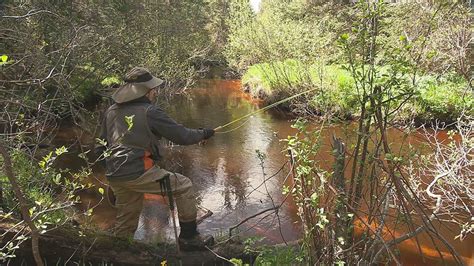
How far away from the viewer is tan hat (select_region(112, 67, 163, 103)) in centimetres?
459

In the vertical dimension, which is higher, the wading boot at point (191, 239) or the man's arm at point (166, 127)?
the man's arm at point (166, 127)

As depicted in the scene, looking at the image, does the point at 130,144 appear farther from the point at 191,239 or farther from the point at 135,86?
the point at 191,239

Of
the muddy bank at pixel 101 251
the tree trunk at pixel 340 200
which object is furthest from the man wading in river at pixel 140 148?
the tree trunk at pixel 340 200

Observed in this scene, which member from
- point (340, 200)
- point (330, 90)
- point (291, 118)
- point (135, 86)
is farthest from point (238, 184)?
point (291, 118)

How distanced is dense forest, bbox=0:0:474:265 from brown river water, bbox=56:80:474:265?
13 cm

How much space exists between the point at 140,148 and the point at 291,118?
10906mm

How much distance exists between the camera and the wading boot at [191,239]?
4742mm

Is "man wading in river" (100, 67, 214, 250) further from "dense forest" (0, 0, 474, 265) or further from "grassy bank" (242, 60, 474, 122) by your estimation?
"grassy bank" (242, 60, 474, 122)

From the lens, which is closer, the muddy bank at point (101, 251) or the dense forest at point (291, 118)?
the dense forest at point (291, 118)

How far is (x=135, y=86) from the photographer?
4633mm

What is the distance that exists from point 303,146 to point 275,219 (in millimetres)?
3656

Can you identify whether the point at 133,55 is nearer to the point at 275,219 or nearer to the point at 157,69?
the point at 157,69

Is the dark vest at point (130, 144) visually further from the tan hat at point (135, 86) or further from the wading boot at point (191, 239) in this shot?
the wading boot at point (191, 239)

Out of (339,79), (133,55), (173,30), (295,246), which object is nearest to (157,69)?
(133,55)
